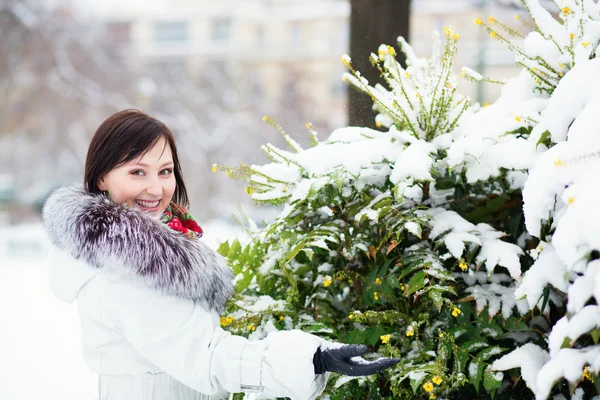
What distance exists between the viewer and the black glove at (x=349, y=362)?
4.29 ft

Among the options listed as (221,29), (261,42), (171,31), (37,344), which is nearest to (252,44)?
(261,42)

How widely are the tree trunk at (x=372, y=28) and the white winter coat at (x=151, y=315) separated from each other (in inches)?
48.2

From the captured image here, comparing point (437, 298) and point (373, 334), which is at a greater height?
point (437, 298)

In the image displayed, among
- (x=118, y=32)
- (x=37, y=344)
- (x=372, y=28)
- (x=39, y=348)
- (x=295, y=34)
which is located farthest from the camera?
(x=118, y=32)

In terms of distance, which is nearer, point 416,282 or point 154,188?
point 416,282

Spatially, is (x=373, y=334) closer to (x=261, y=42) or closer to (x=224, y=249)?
(x=224, y=249)

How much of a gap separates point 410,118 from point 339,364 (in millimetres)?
733

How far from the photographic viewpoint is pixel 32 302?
6.22 metres

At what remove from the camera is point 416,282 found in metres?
1.49

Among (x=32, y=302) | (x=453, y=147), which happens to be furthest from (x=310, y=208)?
(x=32, y=302)

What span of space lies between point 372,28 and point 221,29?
10.5m

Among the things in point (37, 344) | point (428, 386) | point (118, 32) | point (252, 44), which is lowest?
point (37, 344)

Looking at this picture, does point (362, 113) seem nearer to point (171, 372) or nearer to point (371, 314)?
point (371, 314)

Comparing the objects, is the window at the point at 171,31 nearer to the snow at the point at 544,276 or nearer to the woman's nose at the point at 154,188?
the woman's nose at the point at 154,188
